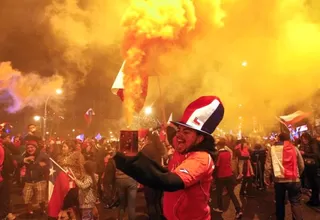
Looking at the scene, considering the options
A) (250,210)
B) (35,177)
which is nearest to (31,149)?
(35,177)

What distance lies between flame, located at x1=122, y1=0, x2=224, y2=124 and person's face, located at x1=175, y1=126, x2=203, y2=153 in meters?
3.40

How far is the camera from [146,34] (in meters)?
5.89

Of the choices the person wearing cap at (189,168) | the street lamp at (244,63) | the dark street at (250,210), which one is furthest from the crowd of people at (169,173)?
the street lamp at (244,63)

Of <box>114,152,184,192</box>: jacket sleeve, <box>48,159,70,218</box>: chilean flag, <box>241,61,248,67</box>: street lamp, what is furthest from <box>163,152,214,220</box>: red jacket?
<box>241,61,248,67</box>: street lamp

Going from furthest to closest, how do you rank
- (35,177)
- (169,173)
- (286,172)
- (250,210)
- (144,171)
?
(250,210) < (35,177) < (286,172) < (169,173) < (144,171)

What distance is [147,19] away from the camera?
589cm

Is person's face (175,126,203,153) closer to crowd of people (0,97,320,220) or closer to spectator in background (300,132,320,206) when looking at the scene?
crowd of people (0,97,320,220)

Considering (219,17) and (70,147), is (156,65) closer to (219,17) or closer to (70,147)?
(219,17)

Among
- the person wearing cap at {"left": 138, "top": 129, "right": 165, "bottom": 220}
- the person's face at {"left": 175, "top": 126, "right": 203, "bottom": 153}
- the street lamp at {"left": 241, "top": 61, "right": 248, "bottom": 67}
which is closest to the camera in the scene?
the person's face at {"left": 175, "top": 126, "right": 203, "bottom": 153}

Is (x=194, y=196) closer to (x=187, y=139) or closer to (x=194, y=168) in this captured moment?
(x=194, y=168)

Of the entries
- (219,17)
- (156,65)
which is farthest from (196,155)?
(219,17)

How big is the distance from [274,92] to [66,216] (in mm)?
10152

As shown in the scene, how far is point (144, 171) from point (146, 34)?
4.58 m

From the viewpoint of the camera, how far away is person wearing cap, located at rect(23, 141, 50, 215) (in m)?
7.86
